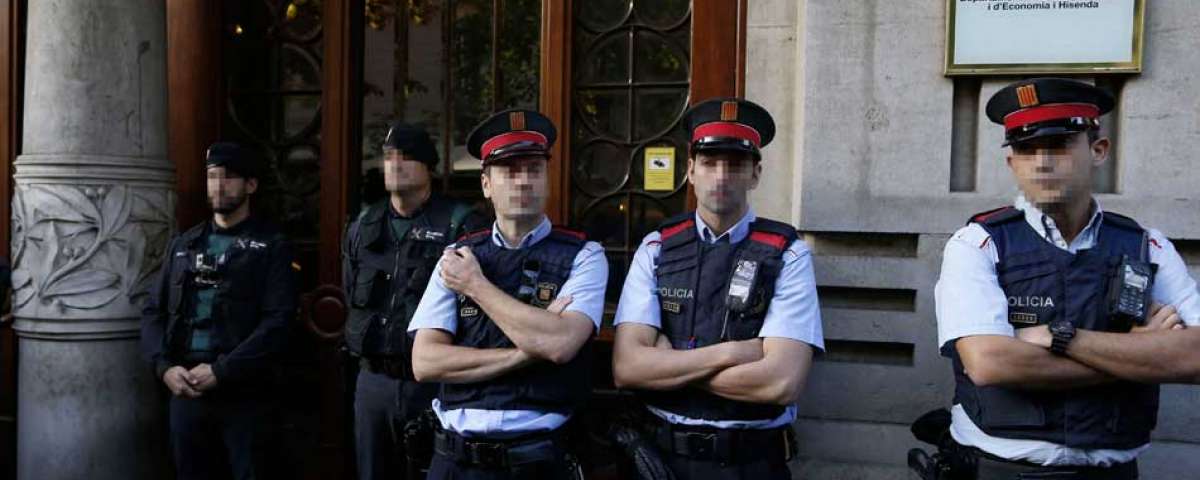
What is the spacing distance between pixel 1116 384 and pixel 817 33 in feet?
6.55

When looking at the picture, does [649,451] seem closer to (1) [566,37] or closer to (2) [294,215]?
(1) [566,37]

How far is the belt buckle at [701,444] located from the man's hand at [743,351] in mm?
274

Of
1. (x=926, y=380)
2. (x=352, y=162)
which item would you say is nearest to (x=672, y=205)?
(x=926, y=380)

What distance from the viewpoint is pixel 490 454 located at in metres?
3.05

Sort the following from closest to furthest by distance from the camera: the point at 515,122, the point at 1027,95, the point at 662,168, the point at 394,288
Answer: the point at 1027,95 < the point at 515,122 < the point at 394,288 < the point at 662,168

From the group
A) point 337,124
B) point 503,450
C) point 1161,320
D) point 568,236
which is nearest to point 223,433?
point 337,124

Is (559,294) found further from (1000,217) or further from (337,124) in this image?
(337,124)

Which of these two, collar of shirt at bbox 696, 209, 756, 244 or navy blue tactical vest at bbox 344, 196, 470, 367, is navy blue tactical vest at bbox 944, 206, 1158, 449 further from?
navy blue tactical vest at bbox 344, 196, 470, 367

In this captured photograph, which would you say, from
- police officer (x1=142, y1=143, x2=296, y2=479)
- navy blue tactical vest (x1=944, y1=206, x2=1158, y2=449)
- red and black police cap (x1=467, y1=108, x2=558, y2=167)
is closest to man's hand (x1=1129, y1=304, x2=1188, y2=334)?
navy blue tactical vest (x1=944, y1=206, x2=1158, y2=449)

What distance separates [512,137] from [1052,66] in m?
2.37

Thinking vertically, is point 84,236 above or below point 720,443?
above

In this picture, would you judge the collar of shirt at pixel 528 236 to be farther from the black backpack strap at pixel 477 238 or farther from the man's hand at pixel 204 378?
the man's hand at pixel 204 378

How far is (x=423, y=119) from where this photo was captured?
505cm

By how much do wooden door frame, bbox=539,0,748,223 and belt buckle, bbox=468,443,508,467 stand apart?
1856mm
